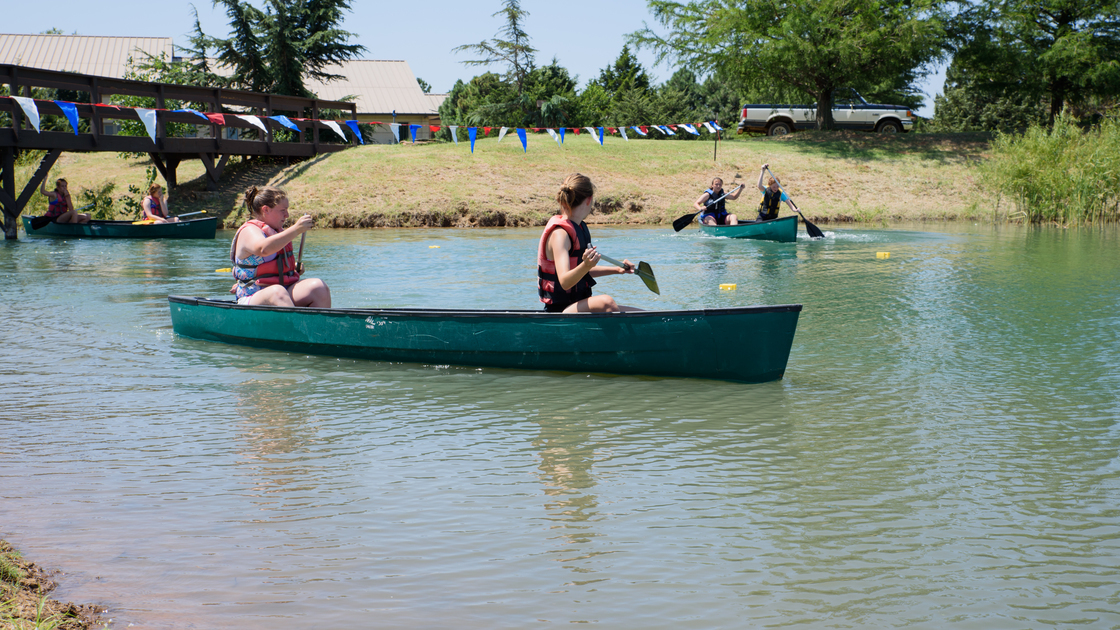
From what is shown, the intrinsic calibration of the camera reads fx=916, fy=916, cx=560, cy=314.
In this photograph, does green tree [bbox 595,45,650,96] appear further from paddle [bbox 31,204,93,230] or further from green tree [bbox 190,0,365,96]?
paddle [bbox 31,204,93,230]

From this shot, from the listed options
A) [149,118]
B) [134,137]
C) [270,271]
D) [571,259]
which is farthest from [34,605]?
[134,137]

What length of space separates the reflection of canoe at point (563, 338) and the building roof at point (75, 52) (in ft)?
125

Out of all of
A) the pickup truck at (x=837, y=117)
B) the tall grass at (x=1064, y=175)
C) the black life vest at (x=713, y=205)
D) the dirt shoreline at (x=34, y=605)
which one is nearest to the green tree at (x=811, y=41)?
the pickup truck at (x=837, y=117)

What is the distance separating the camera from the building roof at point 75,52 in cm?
4091

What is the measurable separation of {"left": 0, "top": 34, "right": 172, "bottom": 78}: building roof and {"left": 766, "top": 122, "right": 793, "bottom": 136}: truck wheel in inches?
1025

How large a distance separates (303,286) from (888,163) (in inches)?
966

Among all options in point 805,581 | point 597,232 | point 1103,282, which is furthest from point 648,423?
point 597,232

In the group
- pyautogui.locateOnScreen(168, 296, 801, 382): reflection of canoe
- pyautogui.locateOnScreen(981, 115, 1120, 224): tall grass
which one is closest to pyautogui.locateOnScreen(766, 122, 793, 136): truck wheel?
pyautogui.locateOnScreen(981, 115, 1120, 224): tall grass

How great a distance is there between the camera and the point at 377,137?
134 ft

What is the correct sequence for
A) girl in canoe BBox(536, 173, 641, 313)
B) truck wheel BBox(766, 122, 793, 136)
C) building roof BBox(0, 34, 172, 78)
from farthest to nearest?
1. building roof BBox(0, 34, 172, 78)
2. truck wheel BBox(766, 122, 793, 136)
3. girl in canoe BBox(536, 173, 641, 313)

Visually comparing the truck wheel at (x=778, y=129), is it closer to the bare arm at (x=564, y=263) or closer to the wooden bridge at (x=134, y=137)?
the wooden bridge at (x=134, y=137)

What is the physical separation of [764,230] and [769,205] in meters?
0.73

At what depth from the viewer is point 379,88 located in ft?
146

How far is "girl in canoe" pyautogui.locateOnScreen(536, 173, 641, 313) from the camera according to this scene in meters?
5.64
